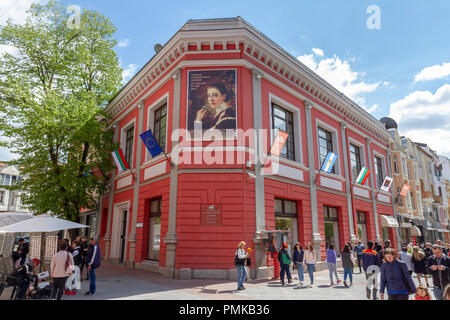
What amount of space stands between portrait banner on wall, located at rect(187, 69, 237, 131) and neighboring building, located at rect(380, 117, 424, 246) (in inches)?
782

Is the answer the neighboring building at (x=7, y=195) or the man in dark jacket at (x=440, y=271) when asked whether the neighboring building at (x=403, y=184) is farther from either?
the neighboring building at (x=7, y=195)

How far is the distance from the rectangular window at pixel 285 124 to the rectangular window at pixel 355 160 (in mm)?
7127

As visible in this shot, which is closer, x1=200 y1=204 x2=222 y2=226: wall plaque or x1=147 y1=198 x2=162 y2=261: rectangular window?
x1=200 y1=204 x2=222 y2=226: wall plaque

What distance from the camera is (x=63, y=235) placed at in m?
25.1

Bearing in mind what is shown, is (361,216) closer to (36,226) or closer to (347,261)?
(347,261)

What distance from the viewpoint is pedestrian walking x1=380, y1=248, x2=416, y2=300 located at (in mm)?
5383

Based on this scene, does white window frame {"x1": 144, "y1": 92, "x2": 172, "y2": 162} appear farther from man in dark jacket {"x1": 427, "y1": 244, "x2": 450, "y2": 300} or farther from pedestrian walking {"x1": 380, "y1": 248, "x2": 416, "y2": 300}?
man in dark jacket {"x1": 427, "y1": 244, "x2": 450, "y2": 300}

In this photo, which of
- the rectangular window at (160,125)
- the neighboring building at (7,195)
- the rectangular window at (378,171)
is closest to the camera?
the rectangular window at (160,125)

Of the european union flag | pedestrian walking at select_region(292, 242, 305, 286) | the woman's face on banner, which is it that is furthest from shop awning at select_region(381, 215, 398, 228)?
the european union flag

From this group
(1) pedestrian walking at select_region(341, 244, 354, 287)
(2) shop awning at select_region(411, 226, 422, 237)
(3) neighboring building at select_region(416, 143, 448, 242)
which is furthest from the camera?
(3) neighboring building at select_region(416, 143, 448, 242)

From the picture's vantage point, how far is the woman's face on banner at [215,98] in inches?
500

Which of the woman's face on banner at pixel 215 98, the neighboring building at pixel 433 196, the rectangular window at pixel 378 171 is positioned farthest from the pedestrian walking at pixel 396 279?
the neighboring building at pixel 433 196

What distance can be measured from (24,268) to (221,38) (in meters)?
11.3

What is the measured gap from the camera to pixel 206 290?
9125 mm
